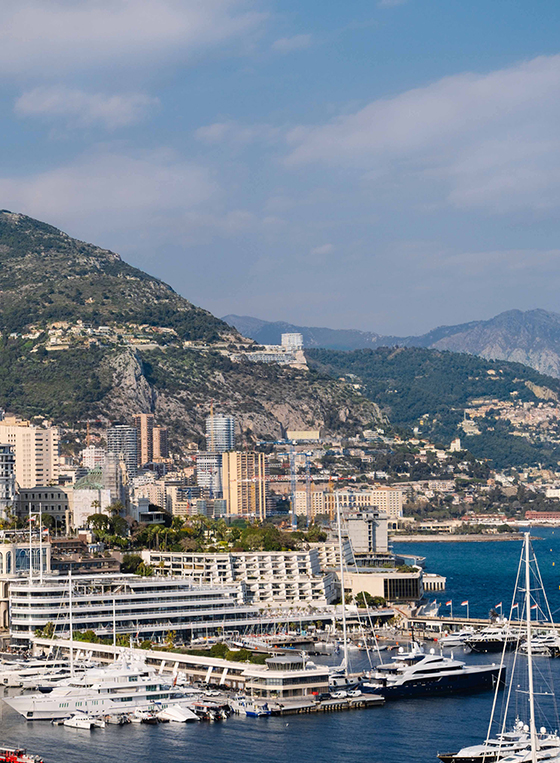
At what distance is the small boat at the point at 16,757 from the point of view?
55844 mm

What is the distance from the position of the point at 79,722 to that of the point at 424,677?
1783cm

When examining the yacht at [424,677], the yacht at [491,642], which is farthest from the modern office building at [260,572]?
the yacht at [424,677]

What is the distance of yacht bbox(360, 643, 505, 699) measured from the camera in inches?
2783

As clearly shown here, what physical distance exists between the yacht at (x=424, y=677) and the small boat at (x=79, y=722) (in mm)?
13761

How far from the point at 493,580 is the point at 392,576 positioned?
108 feet

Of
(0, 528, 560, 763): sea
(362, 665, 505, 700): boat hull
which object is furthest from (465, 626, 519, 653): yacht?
(0, 528, 560, 763): sea

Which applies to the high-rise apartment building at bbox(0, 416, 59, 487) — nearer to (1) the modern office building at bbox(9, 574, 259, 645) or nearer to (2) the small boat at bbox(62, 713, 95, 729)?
(1) the modern office building at bbox(9, 574, 259, 645)

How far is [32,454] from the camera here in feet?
503

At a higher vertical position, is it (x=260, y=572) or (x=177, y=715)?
(x=260, y=572)

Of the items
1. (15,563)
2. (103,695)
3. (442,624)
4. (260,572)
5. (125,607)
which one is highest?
(15,563)

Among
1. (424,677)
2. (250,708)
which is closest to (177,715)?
(250,708)

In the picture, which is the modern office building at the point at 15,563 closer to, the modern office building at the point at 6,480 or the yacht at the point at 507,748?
the modern office building at the point at 6,480

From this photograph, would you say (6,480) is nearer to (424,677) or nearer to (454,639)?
(454,639)

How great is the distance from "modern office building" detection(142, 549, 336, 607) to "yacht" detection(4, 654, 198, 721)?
33193 millimetres
